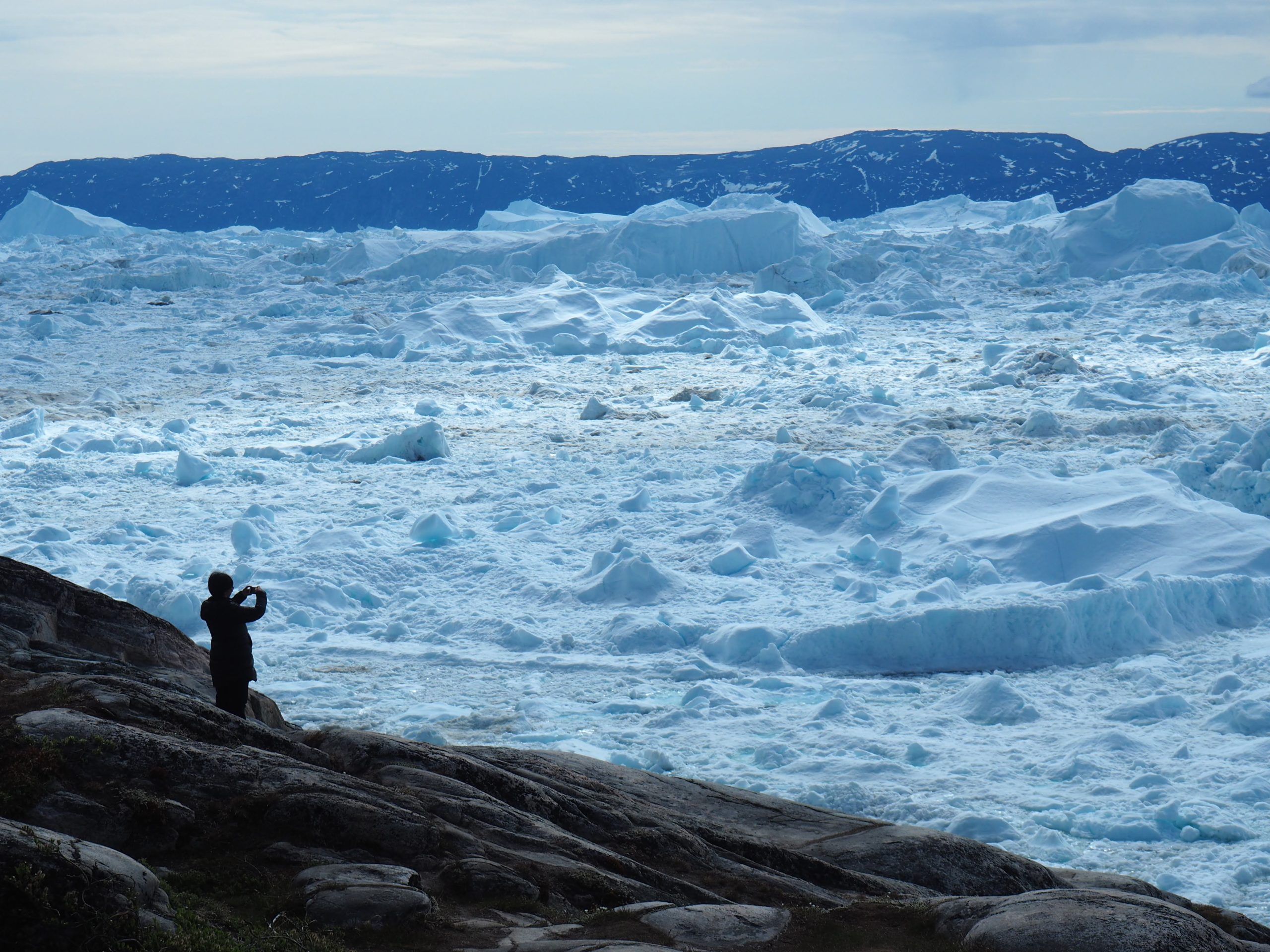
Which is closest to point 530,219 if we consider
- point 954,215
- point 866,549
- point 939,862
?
point 954,215

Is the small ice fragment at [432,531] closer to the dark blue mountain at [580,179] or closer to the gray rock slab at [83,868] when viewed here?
the gray rock slab at [83,868]

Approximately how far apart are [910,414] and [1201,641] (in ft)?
22.7

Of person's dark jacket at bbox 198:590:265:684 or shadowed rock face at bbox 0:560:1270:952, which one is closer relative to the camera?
shadowed rock face at bbox 0:560:1270:952

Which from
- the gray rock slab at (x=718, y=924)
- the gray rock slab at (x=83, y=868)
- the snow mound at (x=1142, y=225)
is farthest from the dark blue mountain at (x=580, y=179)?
the gray rock slab at (x=83, y=868)

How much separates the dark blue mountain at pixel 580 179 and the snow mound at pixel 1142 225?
440 inches

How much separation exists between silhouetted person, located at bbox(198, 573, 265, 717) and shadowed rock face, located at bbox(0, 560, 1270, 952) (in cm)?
17

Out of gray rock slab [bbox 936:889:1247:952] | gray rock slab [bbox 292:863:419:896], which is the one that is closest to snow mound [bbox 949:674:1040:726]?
gray rock slab [bbox 936:889:1247:952]

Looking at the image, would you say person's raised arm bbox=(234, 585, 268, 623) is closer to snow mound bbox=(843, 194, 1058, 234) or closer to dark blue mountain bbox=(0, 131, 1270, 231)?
snow mound bbox=(843, 194, 1058, 234)

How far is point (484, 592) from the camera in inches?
364

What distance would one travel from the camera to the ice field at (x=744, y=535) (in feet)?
21.5

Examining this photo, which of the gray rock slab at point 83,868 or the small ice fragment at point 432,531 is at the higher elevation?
the gray rock slab at point 83,868

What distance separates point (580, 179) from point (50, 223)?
1944 centimetres

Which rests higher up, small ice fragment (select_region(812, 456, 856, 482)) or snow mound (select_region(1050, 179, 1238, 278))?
snow mound (select_region(1050, 179, 1238, 278))

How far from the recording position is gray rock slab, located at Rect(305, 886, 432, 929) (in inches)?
118
